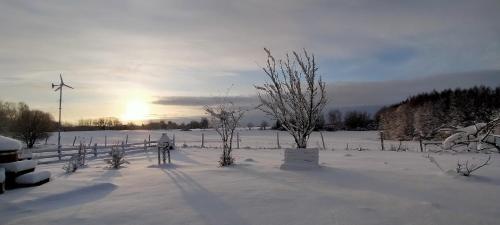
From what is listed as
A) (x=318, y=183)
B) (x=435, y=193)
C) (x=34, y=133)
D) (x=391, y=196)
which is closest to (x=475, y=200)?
(x=435, y=193)

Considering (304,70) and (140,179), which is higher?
(304,70)

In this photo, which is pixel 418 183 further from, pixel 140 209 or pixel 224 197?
pixel 140 209

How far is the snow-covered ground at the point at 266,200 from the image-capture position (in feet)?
18.9

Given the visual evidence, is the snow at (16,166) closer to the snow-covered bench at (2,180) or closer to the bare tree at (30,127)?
the snow-covered bench at (2,180)

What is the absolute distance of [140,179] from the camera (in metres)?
9.87

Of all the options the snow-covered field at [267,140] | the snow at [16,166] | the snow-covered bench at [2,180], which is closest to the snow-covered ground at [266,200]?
the snow-covered bench at [2,180]

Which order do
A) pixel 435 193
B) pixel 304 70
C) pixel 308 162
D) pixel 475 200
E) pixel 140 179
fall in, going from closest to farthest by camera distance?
pixel 475 200
pixel 435 193
pixel 140 179
pixel 308 162
pixel 304 70

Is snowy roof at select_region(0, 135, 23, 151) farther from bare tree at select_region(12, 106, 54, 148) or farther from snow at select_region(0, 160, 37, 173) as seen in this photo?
bare tree at select_region(12, 106, 54, 148)

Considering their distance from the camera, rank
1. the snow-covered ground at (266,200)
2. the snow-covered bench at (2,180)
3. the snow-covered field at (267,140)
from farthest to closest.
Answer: the snow-covered field at (267,140)
the snow-covered bench at (2,180)
the snow-covered ground at (266,200)

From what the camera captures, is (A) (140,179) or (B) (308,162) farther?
(B) (308,162)

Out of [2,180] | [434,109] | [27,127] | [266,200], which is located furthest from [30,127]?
[434,109]

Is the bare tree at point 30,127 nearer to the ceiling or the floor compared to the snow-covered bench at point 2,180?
nearer to the ceiling

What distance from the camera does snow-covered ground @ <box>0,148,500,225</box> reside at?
577 cm

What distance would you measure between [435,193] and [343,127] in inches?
4037
